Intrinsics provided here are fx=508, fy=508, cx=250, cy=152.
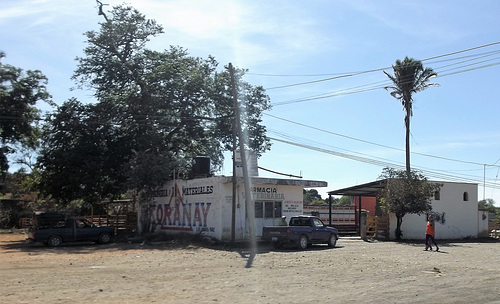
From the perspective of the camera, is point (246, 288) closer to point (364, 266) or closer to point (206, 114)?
point (364, 266)

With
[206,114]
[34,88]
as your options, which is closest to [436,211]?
[206,114]

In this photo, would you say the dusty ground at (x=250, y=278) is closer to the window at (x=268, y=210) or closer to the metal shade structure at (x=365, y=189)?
the window at (x=268, y=210)

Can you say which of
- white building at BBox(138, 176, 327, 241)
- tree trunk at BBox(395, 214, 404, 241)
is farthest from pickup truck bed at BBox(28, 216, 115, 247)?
tree trunk at BBox(395, 214, 404, 241)

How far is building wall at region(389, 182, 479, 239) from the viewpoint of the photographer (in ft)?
115

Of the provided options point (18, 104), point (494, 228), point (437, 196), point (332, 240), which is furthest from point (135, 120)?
point (494, 228)

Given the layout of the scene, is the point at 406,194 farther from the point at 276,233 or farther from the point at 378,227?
the point at 276,233

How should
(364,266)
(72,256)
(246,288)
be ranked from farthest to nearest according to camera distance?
1. (72,256)
2. (364,266)
3. (246,288)

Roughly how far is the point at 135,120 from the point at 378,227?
60.0 feet

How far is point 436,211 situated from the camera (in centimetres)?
3638

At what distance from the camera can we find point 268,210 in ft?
98.2

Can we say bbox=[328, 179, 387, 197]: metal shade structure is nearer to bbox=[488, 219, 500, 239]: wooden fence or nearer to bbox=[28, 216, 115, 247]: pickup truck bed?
bbox=[488, 219, 500, 239]: wooden fence

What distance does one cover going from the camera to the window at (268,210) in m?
29.4

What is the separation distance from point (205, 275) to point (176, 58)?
89.6ft

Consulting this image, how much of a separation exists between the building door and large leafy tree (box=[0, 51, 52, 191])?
16.5 m
